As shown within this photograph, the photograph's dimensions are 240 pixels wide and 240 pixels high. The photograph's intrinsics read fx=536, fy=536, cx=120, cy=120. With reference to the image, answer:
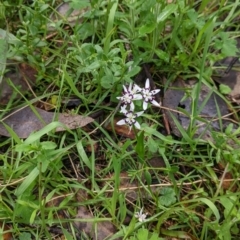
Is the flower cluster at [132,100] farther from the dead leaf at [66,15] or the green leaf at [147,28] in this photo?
the dead leaf at [66,15]

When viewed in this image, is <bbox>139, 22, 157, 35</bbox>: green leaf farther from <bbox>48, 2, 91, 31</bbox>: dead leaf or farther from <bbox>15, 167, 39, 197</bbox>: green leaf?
<bbox>15, 167, 39, 197</bbox>: green leaf

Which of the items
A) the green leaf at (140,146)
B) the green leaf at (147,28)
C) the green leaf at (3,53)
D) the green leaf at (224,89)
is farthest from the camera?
the green leaf at (224,89)

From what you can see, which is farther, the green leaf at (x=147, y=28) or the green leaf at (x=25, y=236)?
the green leaf at (x=147, y=28)

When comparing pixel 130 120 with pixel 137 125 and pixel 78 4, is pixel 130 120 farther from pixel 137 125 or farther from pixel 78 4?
pixel 78 4

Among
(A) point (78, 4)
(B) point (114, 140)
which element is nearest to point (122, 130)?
(B) point (114, 140)

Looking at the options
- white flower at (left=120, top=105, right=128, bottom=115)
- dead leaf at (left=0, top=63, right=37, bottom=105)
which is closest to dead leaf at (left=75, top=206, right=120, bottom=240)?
white flower at (left=120, top=105, right=128, bottom=115)

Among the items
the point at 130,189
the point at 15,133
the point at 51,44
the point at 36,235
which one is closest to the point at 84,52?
the point at 51,44

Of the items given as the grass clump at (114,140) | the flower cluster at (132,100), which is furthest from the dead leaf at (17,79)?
the flower cluster at (132,100)
